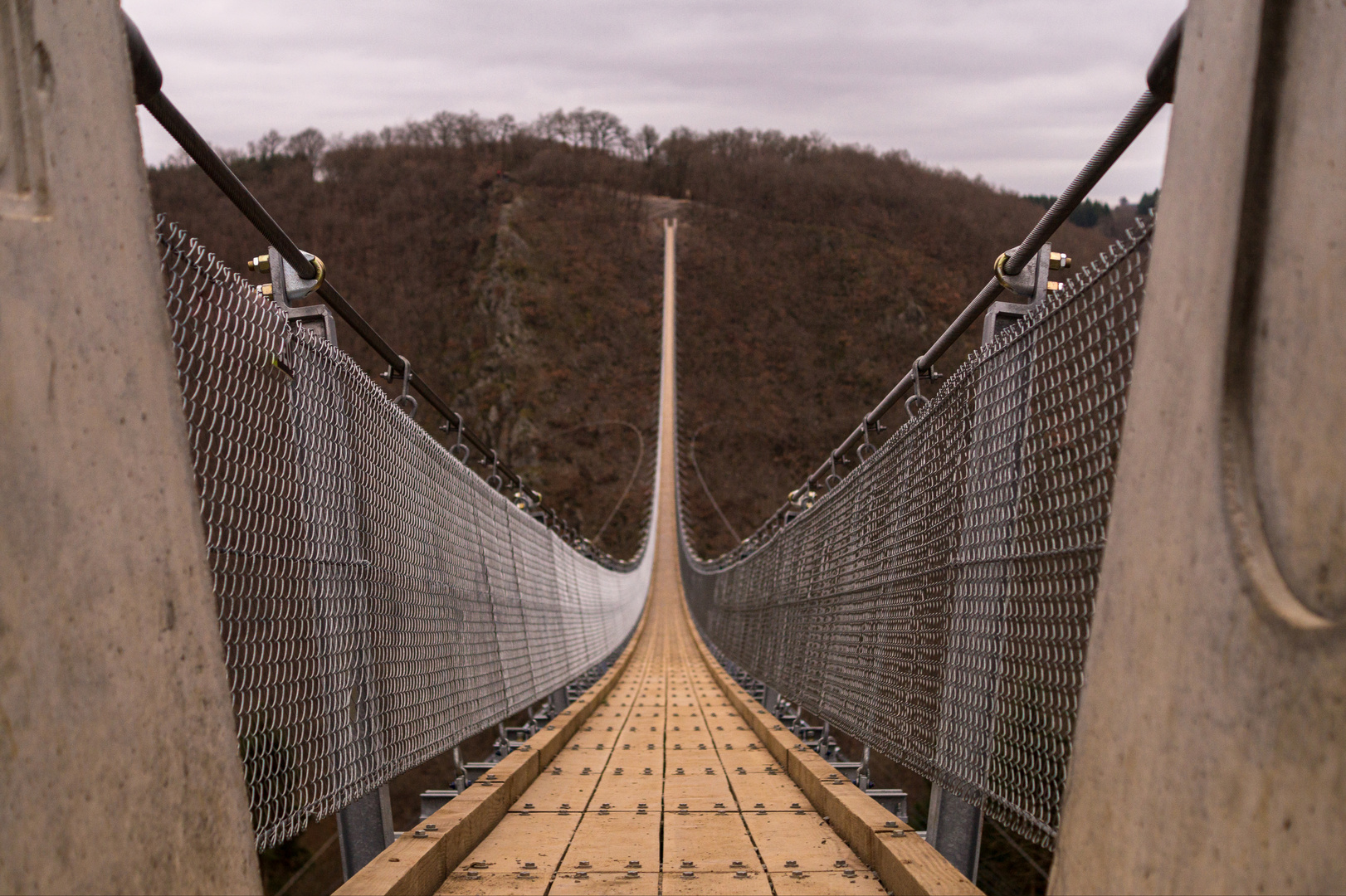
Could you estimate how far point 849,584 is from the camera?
4.07 meters

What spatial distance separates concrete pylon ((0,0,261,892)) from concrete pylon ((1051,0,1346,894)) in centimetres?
100

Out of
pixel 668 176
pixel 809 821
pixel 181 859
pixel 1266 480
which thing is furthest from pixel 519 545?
pixel 668 176

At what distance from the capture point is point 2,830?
922mm

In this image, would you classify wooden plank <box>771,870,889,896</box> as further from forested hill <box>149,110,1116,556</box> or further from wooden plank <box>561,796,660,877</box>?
forested hill <box>149,110,1116,556</box>

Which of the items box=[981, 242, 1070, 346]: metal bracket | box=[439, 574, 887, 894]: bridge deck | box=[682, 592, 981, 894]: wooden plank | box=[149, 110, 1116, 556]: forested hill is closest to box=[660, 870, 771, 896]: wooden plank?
box=[439, 574, 887, 894]: bridge deck

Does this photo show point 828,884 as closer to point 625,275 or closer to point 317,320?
point 317,320

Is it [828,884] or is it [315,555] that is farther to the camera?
[828,884]

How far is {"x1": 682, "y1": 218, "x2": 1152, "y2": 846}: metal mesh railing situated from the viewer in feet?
5.71

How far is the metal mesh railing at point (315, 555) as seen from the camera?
5.99ft

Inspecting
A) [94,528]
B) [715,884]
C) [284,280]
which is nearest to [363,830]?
[715,884]

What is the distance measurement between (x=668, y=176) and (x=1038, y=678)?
240 ft

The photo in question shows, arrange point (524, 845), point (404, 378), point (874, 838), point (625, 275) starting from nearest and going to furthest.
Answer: point (874, 838)
point (524, 845)
point (404, 378)
point (625, 275)

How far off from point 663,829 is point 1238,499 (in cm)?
236

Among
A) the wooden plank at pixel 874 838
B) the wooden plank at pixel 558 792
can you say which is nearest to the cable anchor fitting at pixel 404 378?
the wooden plank at pixel 558 792
